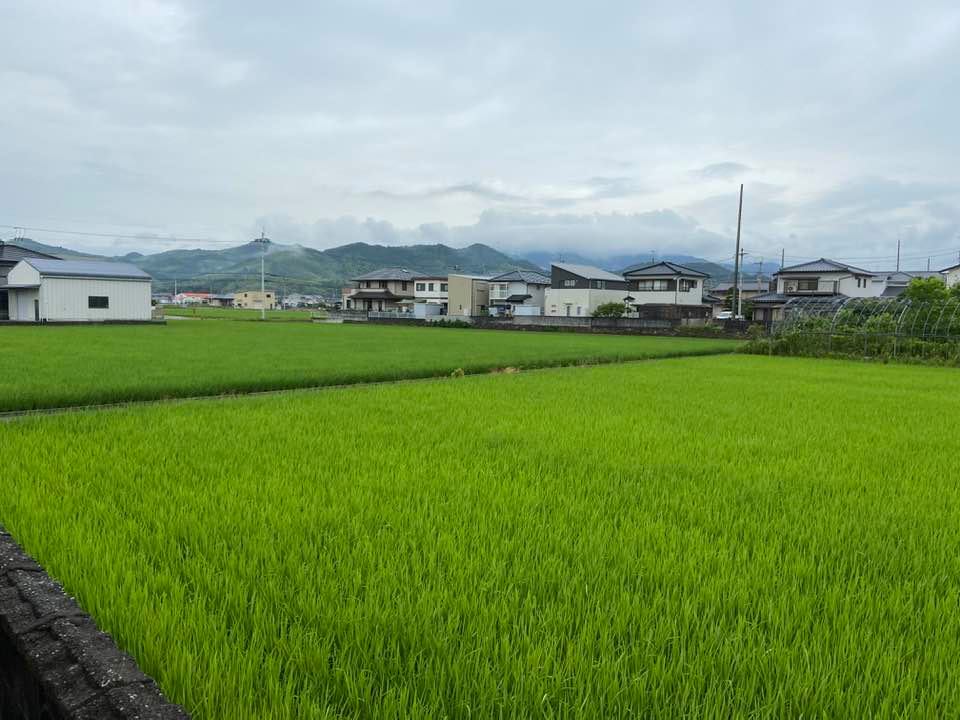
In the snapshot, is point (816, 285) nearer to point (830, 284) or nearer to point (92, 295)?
point (830, 284)

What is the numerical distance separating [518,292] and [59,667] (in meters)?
59.6

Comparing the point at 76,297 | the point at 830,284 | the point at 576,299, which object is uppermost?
the point at 830,284

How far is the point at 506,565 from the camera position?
3197 mm

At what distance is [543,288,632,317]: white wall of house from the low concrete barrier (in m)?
52.2

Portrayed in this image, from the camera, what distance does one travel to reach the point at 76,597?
2730mm

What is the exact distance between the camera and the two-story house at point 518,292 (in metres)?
60.0

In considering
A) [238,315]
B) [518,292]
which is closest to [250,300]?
[238,315]

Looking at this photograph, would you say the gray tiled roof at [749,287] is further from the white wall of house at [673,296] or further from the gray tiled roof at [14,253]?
the gray tiled roof at [14,253]

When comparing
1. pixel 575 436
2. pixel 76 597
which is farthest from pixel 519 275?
pixel 76 597

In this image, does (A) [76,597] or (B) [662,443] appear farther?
(B) [662,443]

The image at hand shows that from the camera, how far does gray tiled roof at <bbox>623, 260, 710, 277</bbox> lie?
52.4m

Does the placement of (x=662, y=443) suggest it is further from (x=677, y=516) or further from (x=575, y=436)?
(x=677, y=516)

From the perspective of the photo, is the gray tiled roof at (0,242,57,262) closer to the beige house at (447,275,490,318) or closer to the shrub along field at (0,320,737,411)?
the shrub along field at (0,320,737,411)

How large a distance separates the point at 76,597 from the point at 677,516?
3391 mm
